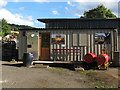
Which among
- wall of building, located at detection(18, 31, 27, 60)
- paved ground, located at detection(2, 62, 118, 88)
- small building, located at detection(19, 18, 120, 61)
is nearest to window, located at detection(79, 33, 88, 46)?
small building, located at detection(19, 18, 120, 61)

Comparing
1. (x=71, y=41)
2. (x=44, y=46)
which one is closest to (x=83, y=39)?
(x=71, y=41)

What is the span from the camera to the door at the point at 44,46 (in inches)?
446

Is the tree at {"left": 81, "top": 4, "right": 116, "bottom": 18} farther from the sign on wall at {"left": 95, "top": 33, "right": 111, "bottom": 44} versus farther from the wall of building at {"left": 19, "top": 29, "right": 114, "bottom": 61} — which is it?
the wall of building at {"left": 19, "top": 29, "right": 114, "bottom": 61}

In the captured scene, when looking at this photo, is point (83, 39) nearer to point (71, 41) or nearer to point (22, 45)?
point (71, 41)

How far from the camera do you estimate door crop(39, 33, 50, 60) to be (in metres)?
11.3

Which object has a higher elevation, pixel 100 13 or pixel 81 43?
pixel 100 13

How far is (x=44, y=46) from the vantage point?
11.4 metres

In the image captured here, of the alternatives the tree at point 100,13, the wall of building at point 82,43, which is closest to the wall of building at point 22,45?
the wall of building at point 82,43

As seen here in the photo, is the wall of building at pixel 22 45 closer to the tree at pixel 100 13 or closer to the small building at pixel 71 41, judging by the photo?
the small building at pixel 71 41

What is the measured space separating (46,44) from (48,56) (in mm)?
1236

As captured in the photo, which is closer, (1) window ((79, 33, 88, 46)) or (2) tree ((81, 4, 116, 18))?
(1) window ((79, 33, 88, 46))

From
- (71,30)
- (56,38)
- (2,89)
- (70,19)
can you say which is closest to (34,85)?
(2,89)

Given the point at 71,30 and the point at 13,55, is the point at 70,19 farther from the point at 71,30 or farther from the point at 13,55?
the point at 13,55

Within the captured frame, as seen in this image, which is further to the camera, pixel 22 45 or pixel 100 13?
pixel 100 13
